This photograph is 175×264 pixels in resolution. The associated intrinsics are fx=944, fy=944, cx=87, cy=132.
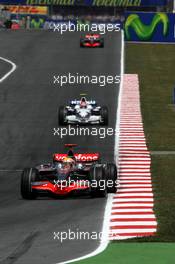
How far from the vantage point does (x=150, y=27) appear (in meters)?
90.1

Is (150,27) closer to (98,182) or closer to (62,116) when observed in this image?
(62,116)

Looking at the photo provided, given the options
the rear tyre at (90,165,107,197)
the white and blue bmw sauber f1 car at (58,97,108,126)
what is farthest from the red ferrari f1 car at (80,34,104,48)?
the rear tyre at (90,165,107,197)

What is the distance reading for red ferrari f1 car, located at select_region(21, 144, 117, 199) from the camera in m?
26.3

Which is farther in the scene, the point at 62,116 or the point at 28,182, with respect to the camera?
the point at 62,116

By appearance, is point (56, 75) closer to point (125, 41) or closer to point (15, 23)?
point (125, 41)

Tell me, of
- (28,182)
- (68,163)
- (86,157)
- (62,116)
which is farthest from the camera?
(62,116)

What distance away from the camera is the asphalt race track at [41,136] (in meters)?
20.1

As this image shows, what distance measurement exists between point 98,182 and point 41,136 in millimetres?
15349

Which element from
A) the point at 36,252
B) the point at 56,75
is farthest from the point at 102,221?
the point at 56,75

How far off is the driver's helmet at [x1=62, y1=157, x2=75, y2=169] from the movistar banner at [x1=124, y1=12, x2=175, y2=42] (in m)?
62.3

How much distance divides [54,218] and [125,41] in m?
68.1

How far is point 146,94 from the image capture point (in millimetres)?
58938

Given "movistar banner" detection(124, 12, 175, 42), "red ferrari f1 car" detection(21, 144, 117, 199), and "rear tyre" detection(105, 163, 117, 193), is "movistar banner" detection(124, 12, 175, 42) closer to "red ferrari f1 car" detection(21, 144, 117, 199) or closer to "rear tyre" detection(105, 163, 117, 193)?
"red ferrari f1 car" detection(21, 144, 117, 199)

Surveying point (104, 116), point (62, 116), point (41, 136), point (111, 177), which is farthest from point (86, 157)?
point (62, 116)
